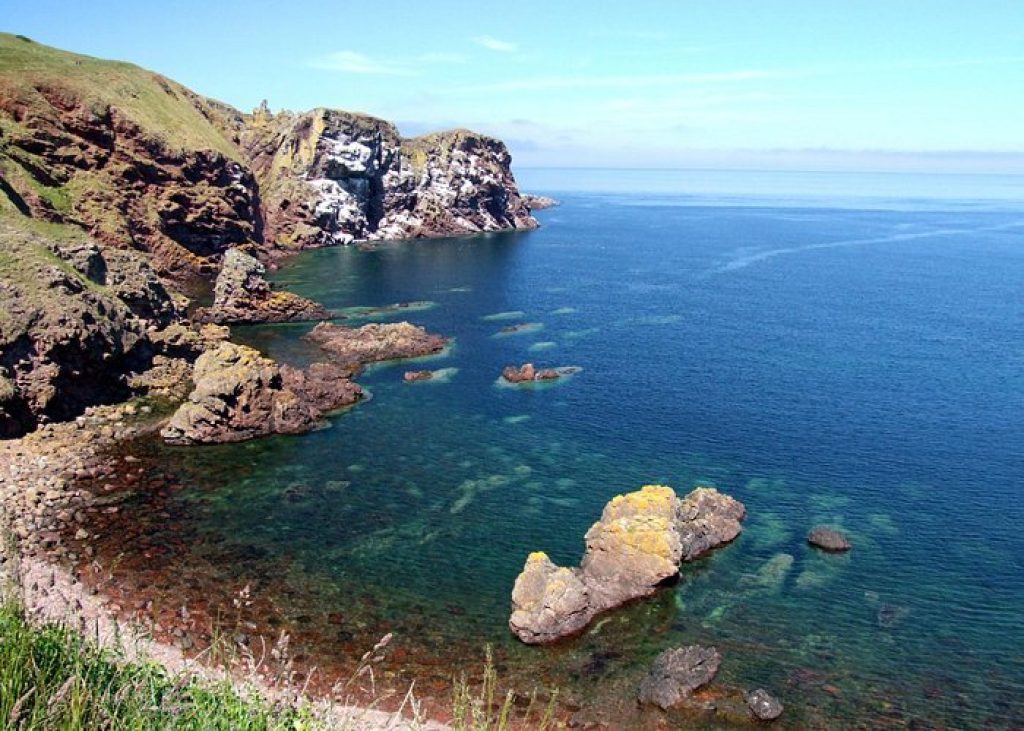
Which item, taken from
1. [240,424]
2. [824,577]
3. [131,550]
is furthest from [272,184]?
[824,577]

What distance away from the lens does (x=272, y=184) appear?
566 feet

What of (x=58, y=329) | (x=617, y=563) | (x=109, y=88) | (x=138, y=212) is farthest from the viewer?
(x=109, y=88)

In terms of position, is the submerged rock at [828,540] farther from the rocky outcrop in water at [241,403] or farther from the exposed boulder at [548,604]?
the rocky outcrop in water at [241,403]

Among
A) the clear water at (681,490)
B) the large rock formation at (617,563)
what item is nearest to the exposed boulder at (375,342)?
the clear water at (681,490)

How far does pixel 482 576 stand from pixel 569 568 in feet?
17.2

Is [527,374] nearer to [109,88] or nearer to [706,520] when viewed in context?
[706,520]

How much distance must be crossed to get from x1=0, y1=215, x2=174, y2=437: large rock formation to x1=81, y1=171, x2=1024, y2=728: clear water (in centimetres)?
972

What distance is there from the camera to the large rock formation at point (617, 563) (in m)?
39.2

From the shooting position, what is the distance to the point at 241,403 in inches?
2562

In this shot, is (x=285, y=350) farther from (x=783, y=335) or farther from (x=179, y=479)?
(x=783, y=335)

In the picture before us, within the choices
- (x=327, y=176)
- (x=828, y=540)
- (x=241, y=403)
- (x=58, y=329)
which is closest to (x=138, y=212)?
(x=327, y=176)

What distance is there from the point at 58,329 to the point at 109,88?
88380 mm

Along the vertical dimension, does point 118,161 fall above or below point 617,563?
above

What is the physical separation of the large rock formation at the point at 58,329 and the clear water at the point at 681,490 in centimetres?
972
